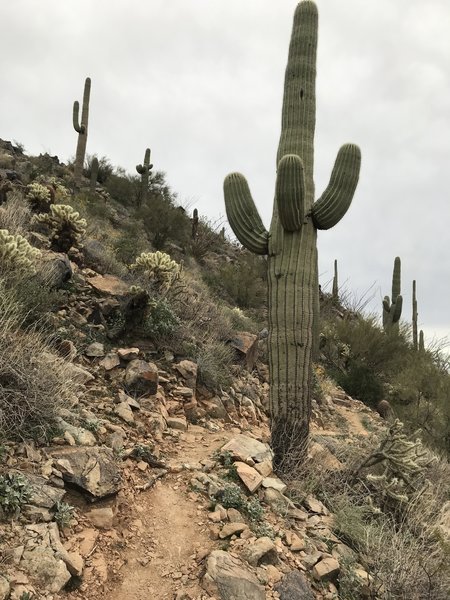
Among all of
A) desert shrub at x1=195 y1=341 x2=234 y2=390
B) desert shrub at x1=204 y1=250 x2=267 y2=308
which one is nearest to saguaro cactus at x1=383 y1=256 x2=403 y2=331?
desert shrub at x1=204 y1=250 x2=267 y2=308

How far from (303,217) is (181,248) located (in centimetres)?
1125

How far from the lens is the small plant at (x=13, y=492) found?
9.73 feet

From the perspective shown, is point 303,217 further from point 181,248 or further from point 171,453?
point 181,248

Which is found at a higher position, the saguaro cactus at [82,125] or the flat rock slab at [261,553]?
the saguaro cactus at [82,125]

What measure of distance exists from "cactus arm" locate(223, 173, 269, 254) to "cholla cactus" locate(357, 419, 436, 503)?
9.03ft

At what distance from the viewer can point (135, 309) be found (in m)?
6.51

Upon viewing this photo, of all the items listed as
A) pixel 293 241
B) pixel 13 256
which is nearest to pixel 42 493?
pixel 13 256

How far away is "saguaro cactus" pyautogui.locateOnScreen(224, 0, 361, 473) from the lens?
5.48m

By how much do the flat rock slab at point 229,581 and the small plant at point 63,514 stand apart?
38.6 inches

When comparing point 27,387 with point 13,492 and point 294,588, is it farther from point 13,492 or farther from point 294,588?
point 294,588

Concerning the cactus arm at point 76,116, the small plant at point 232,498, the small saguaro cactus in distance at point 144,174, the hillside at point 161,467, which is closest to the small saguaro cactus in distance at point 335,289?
the small saguaro cactus in distance at point 144,174

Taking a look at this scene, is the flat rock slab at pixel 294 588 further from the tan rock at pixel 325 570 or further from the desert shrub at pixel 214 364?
the desert shrub at pixel 214 364

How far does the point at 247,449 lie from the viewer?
192 inches

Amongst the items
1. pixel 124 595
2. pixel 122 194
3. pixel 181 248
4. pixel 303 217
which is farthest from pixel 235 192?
pixel 122 194
